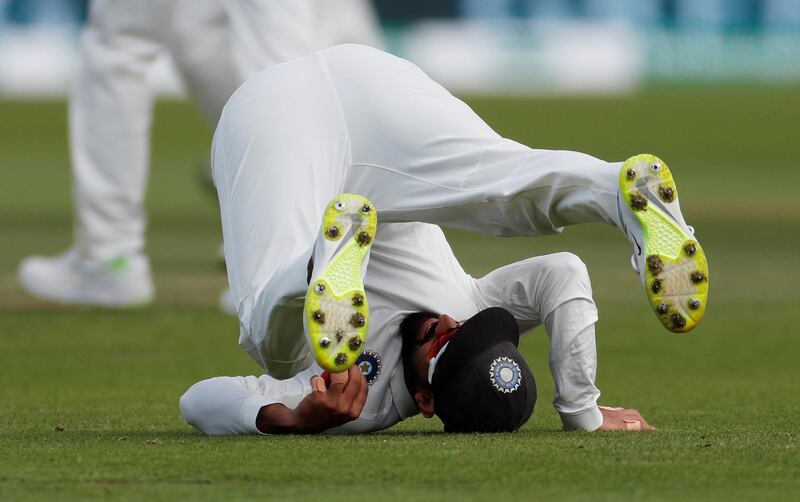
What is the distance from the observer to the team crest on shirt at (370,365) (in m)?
3.96

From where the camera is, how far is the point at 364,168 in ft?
13.3

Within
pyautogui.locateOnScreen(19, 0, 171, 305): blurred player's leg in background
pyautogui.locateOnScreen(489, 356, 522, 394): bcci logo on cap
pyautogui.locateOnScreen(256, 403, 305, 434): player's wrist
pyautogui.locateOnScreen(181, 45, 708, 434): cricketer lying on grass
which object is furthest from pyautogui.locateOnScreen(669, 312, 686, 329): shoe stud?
pyautogui.locateOnScreen(19, 0, 171, 305): blurred player's leg in background

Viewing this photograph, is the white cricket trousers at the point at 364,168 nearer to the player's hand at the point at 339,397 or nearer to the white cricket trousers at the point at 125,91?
the player's hand at the point at 339,397

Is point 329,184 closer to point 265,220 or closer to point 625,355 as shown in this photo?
point 265,220

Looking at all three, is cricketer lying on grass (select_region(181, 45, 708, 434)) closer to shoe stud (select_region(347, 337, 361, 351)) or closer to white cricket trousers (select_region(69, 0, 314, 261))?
shoe stud (select_region(347, 337, 361, 351))

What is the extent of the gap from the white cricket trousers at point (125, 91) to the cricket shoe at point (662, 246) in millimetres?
3552

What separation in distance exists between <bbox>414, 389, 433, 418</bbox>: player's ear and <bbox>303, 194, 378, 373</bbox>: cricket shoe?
509 millimetres

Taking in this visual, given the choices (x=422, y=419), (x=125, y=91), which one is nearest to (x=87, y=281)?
(x=125, y=91)

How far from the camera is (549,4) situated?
22.7 metres

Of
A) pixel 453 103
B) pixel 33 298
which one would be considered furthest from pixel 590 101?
pixel 453 103

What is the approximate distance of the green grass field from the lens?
3.21 metres

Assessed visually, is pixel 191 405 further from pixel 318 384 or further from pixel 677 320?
pixel 677 320

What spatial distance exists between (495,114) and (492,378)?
2010 cm

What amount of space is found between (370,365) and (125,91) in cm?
386
